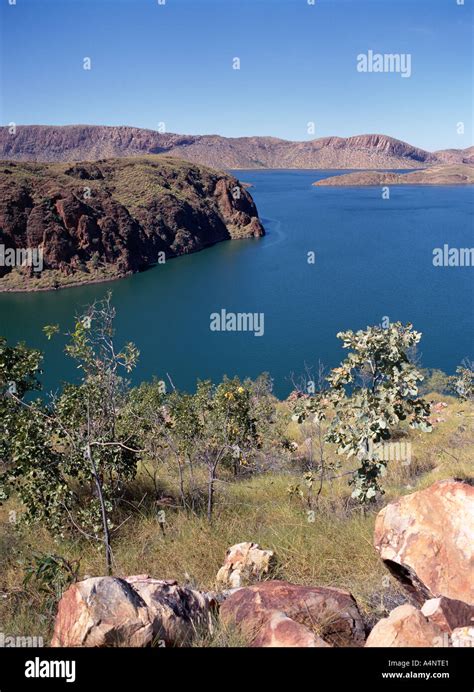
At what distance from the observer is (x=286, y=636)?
2.77 m

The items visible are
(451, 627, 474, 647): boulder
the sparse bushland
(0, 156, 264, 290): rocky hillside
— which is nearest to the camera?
(451, 627, 474, 647): boulder

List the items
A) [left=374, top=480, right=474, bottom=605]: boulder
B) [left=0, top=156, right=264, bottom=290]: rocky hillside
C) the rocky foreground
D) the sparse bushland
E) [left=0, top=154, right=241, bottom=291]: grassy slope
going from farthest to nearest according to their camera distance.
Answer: [left=0, top=156, right=264, bottom=290]: rocky hillside, [left=0, top=154, right=241, bottom=291]: grassy slope, the sparse bushland, [left=374, top=480, right=474, bottom=605]: boulder, the rocky foreground

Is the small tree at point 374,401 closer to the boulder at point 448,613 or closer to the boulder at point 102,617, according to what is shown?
the boulder at point 448,613

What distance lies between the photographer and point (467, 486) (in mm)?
3574

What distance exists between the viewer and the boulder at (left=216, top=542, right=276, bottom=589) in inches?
161

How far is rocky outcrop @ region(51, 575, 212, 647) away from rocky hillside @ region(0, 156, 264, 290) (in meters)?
50.5

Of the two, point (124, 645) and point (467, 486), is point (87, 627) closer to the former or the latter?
point (124, 645)

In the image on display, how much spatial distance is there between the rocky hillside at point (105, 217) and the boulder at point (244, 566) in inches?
1949

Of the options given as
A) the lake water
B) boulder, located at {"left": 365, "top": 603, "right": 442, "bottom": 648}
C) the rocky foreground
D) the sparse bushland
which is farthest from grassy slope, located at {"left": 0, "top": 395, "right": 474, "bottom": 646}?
the lake water

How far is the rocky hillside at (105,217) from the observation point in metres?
54.2

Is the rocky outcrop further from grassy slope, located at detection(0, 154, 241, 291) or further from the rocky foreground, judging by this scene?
grassy slope, located at detection(0, 154, 241, 291)

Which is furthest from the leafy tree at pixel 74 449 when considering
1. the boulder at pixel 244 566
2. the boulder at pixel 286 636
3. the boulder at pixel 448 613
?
the boulder at pixel 448 613
